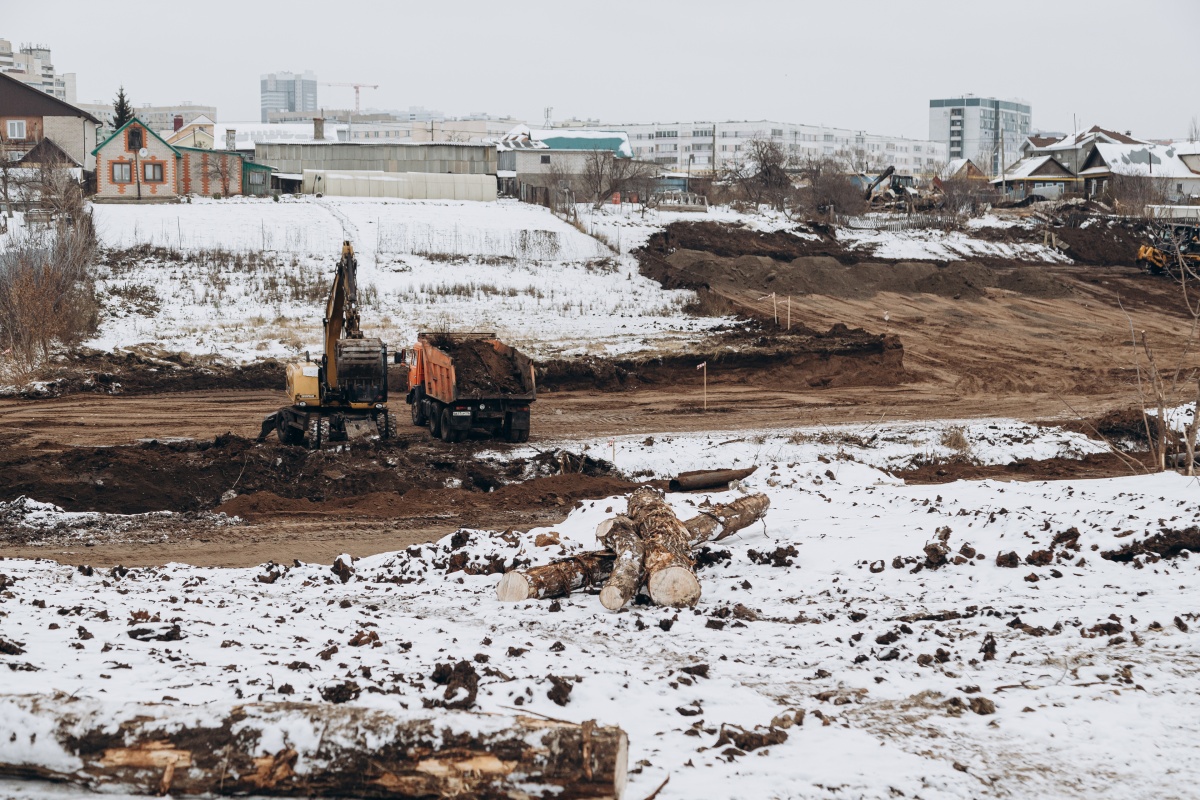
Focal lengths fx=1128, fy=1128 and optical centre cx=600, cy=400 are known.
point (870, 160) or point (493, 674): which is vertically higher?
point (870, 160)

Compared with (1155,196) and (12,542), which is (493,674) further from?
(1155,196)

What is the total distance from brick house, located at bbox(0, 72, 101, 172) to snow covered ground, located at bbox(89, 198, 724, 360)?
66.8 ft

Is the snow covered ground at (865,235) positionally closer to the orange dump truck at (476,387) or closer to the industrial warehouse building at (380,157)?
→ the industrial warehouse building at (380,157)

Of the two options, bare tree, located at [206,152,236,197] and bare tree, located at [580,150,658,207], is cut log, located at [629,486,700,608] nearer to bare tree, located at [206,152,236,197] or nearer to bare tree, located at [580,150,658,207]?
bare tree, located at [206,152,236,197]

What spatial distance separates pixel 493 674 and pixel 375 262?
1410 inches

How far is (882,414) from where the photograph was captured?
24609 mm

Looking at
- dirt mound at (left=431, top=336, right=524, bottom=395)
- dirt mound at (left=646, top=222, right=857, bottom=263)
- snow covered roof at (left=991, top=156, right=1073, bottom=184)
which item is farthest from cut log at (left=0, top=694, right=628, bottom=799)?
snow covered roof at (left=991, top=156, right=1073, bottom=184)

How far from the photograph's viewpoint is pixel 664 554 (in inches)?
374

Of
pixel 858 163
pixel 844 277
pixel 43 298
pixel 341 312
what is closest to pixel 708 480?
pixel 341 312

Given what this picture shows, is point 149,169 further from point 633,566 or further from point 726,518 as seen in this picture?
point 633,566

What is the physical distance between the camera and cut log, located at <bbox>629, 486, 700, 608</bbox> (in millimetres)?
9211

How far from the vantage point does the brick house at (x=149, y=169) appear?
50.8 meters

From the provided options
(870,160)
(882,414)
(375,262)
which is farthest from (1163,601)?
(870,160)

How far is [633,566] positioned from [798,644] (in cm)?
176
